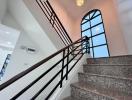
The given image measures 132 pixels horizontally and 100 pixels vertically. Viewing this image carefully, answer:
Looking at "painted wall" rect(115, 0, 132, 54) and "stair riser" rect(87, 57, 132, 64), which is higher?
"painted wall" rect(115, 0, 132, 54)

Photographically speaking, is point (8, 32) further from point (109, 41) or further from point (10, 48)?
point (109, 41)

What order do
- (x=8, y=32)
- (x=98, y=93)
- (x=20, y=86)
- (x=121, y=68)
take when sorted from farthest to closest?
(x=8, y=32) < (x=20, y=86) < (x=121, y=68) < (x=98, y=93)

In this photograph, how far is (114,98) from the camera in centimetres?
134

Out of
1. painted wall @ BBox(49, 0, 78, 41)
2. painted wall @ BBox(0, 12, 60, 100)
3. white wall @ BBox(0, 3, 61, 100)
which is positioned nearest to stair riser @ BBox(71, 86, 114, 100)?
white wall @ BBox(0, 3, 61, 100)

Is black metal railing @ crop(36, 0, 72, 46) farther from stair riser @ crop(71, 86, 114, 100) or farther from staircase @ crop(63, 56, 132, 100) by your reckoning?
stair riser @ crop(71, 86, 114, 100)

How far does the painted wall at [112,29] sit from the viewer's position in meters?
4.18

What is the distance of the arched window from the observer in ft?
15.8

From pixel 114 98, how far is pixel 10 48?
12.9 ft

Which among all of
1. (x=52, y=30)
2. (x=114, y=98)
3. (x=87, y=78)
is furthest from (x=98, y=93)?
(x=52, y=30)

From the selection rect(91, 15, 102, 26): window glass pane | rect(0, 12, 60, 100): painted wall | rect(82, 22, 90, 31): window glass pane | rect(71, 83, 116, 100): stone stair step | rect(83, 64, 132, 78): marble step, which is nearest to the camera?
rect(71, 83, 116, 100): stone stair step

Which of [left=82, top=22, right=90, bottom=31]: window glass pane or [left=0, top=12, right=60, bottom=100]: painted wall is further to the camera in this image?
[left=82, top=22, right=90, bottom=31]: window glass pane

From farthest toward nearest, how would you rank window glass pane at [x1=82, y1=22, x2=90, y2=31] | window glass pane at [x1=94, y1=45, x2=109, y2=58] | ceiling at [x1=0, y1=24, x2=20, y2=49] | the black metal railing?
1. window glass pane at [x1=82, y1=22, x2=90, y2=31]
2. window glass pane at [x1=94, y1=45, x2=109, y2=58]
3. the black metal railing
4. ceiling at [x1=0, y1=24, x2=20, y2=49]

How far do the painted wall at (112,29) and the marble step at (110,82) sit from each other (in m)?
2.47

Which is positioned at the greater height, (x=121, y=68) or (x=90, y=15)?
(x=90, y=15)
